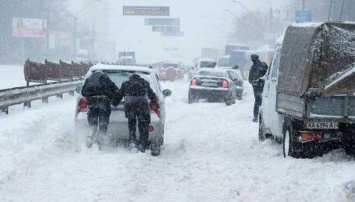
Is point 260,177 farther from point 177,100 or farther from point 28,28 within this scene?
point 28,28

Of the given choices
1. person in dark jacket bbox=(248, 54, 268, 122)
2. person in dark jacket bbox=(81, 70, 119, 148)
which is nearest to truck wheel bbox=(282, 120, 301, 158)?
person in dark jacket bbox=(81, 70, 119, 148)

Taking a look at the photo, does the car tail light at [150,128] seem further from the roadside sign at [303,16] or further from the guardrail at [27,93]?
the roadside sign at [303,16]

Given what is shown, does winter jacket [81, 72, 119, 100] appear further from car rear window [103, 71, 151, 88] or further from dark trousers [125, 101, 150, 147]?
car rear window [103, 71, 151, 88]

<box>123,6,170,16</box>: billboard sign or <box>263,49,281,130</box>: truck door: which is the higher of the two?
<box>123,6,170,16</box>: billboard sign

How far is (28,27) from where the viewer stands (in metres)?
83.0

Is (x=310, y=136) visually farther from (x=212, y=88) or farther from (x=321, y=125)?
(x=212, y=88)

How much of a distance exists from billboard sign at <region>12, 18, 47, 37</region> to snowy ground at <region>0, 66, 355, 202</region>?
70.8 metres

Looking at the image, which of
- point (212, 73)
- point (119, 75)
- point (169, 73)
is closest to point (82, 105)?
point (119, 75)

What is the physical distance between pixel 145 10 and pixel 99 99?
70.9 m

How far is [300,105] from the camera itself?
937 centimetres

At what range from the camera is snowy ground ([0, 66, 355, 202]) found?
7.56m

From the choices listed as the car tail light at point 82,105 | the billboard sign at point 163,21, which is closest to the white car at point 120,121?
the car tail light at point 82,105

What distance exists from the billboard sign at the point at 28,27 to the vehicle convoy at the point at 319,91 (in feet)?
246

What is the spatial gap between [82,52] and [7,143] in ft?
275
